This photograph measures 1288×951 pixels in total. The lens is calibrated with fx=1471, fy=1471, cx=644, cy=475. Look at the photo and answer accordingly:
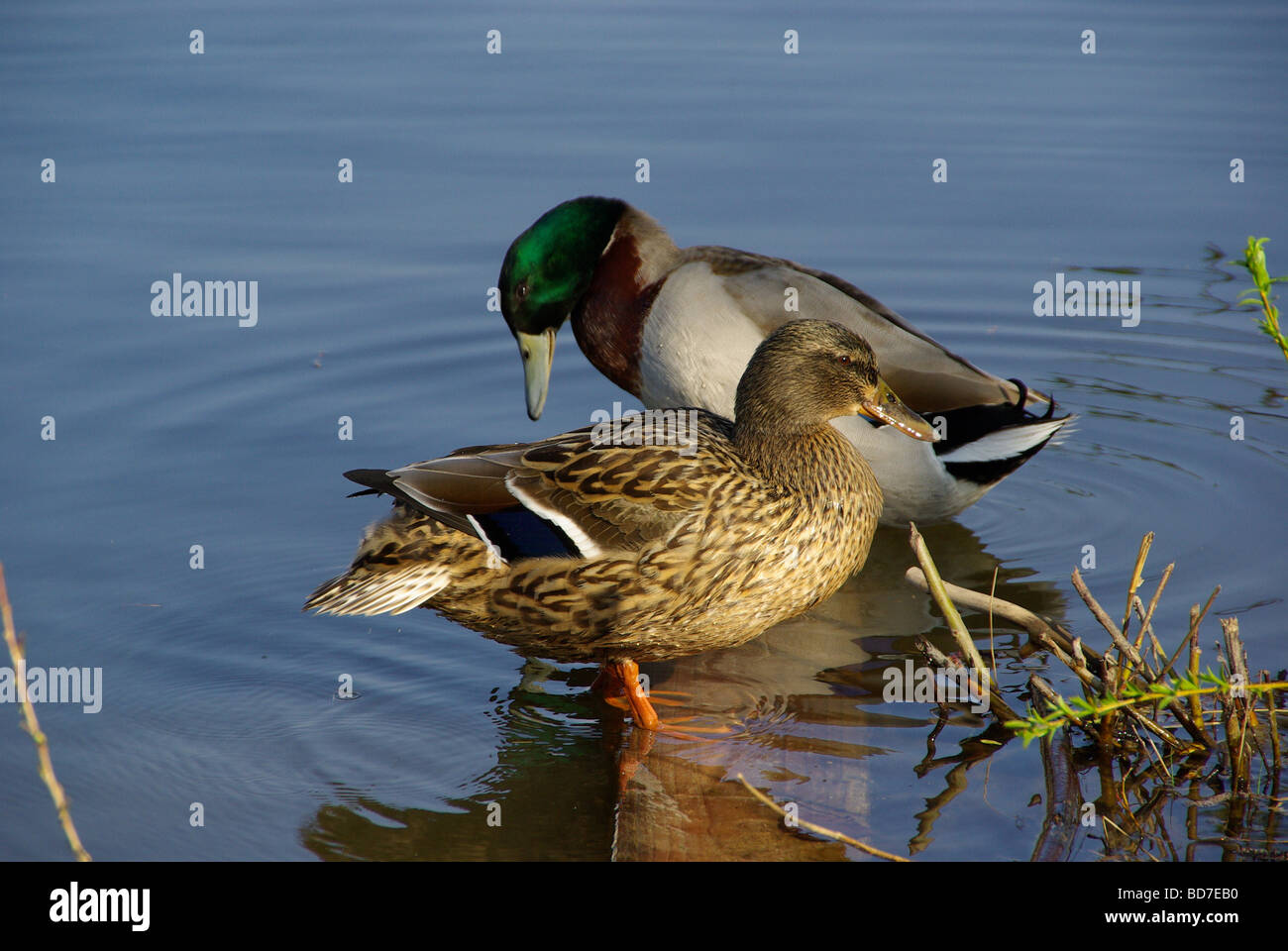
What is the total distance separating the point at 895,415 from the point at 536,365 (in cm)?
172

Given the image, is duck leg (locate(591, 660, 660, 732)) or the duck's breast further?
the duck's breast

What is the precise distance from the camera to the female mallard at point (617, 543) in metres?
4.17

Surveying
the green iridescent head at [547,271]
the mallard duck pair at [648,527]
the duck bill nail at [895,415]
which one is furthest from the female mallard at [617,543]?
the green iridescent head at [547,271]

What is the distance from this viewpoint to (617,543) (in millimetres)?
4180

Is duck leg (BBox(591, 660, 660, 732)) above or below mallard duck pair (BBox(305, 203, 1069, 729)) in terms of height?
below

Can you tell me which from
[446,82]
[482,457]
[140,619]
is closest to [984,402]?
[482,457]

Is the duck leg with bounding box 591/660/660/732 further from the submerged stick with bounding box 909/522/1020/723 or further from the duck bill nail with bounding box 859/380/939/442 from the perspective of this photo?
the duck bill nail with bounding box 859/380/939/442

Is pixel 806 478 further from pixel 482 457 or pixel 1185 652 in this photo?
pixel 1185 652

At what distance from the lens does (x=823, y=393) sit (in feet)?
14.9

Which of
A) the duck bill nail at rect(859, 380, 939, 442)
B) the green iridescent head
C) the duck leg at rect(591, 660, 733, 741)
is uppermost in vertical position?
the green iridescent head

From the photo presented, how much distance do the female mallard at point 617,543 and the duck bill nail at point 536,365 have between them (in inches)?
52.3

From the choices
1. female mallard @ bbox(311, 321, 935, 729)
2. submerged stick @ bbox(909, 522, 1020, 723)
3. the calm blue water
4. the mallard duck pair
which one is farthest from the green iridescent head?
submerged stick @ bbox(909, 522, 1020, 723)

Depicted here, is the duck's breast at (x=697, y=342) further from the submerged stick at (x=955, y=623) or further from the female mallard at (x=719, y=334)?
the submerged stick at (x=955, y=623)

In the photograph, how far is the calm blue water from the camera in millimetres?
4141
